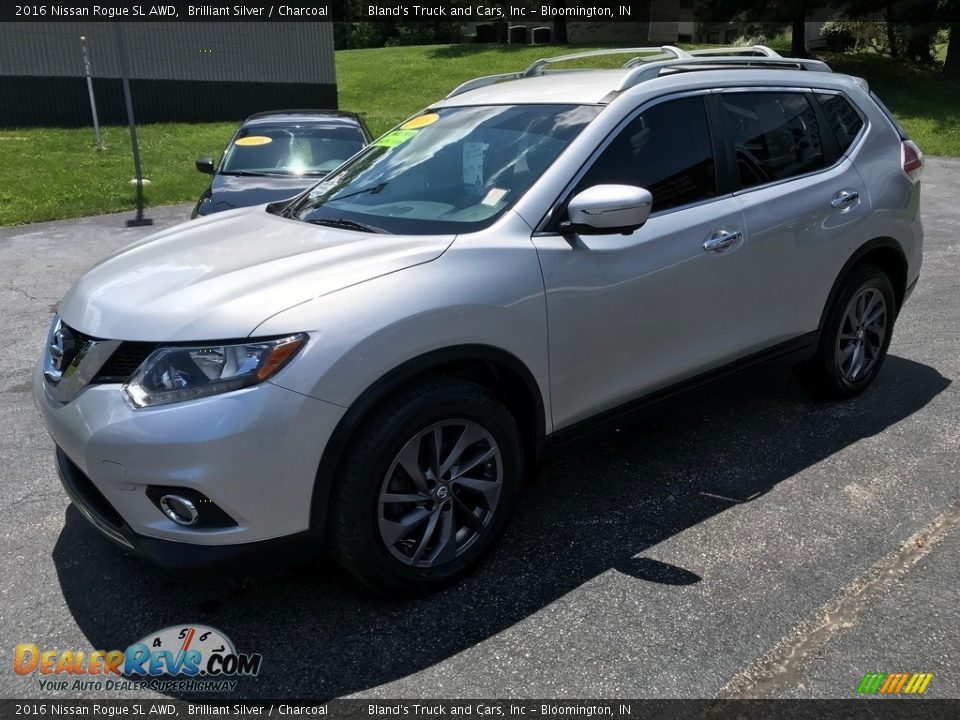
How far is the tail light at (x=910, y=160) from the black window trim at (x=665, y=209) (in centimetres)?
154

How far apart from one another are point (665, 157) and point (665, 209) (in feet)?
0.79

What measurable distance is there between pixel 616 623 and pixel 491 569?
553mm

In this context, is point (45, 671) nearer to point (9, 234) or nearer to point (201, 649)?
point (201, 649)

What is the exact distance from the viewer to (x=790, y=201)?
12.8 ft

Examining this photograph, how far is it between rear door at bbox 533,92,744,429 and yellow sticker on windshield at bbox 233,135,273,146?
230 inches

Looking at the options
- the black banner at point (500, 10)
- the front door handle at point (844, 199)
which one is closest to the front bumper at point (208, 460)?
the front door handle at point (844, 199)

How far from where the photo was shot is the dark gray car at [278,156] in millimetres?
7327

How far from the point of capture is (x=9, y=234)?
33.8ft

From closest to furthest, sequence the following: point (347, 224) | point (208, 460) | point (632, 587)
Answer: point (208, 460), point (632, 587), point (347, 224)

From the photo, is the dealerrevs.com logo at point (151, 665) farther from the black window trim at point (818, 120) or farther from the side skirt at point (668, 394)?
the black window trim at point (818, 120)

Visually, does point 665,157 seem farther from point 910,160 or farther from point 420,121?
point 910,160

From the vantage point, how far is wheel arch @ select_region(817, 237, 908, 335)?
4.29 metres

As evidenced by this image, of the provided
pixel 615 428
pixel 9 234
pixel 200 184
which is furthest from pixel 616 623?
pixel 200 184


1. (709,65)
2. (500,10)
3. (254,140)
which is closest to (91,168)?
(254,140)
